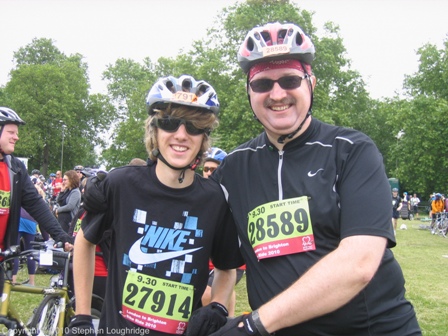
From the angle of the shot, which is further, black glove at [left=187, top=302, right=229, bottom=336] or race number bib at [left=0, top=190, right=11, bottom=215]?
race number bib at [left=0, top=190, right=11, bottom=215]

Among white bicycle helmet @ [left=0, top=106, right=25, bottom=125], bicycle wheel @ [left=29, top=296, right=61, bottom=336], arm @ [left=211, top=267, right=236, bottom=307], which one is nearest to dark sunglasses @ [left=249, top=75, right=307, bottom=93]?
arm @ [left=211, top=267, right=236, bottom=307]

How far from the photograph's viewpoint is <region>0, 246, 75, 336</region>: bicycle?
4.50 metres

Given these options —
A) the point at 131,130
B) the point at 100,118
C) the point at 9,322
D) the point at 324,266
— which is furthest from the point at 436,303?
the point at 100,118

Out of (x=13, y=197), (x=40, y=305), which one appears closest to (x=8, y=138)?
(x=13, y=197)

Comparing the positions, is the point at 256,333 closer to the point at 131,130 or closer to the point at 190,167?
the point at 190,167

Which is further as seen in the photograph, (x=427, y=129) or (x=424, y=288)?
(x=427, y=129)

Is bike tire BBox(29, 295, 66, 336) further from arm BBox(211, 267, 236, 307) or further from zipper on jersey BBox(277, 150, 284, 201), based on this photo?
zipper on jersey BBox(277, 150, 284, 201)

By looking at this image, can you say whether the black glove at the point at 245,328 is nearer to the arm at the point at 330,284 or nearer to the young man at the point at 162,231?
the arm at the point at 330,284

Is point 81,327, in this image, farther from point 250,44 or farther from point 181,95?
point 250,44

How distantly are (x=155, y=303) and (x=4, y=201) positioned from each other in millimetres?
3069

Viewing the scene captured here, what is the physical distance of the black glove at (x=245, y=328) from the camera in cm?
187

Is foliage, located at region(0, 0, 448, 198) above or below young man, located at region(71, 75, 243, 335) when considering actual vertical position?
above

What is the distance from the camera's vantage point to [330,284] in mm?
1798

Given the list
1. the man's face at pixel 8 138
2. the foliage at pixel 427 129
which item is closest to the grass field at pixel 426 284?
the man's face at pixel 8 138
